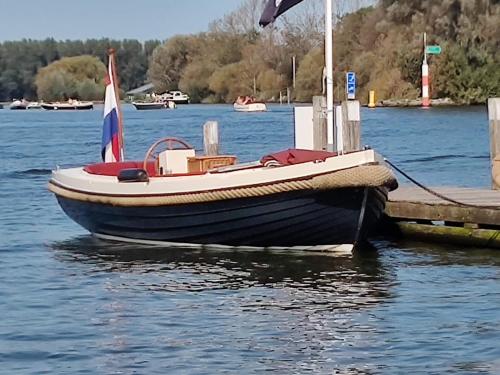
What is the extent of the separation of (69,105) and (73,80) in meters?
19.5

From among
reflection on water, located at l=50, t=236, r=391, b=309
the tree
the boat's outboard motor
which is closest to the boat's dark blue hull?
reflection on water, located at l=50, t=236, r=391, b=309

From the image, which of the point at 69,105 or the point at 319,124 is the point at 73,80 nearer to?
the point at 69,105

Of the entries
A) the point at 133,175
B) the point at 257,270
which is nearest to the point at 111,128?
the point at 133,175

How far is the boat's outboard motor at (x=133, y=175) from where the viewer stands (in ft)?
58.5

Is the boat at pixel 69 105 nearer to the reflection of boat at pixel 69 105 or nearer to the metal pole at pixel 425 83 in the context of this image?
the reflection of boat at pixel 69 105

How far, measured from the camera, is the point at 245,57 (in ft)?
434

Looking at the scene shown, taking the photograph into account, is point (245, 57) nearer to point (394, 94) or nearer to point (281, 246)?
point (394, 94)

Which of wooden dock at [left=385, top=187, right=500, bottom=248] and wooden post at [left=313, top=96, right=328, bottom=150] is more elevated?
wooden post at [left=313, top=96, right=328, bottom=150]

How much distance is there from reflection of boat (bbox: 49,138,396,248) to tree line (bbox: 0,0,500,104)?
214ft

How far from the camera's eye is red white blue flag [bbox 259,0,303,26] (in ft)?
64.5

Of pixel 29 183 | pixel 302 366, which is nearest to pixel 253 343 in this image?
pixel 302 366

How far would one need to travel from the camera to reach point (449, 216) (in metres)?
17.4

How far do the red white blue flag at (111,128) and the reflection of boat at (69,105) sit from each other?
115 meters

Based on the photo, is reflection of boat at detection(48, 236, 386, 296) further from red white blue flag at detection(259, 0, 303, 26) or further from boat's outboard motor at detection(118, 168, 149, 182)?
red white blue flag at detection(259, 0, 303, 26)
